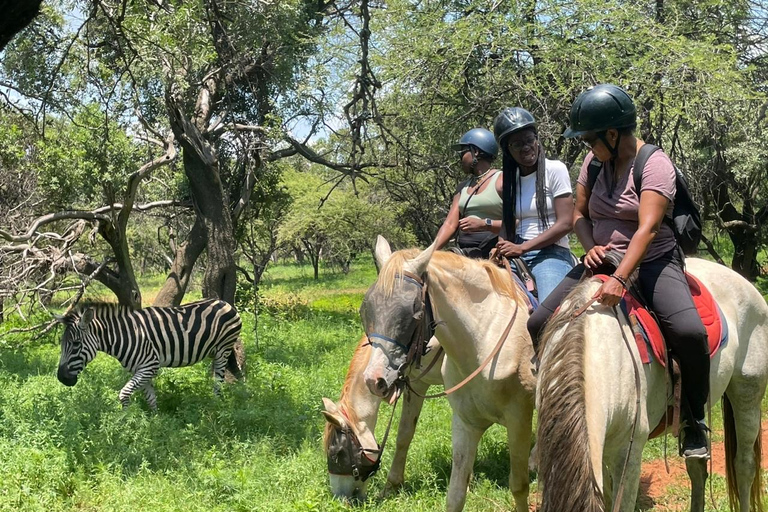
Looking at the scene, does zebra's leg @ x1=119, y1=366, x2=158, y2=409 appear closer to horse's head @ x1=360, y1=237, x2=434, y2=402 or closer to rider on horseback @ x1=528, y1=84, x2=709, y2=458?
horse's head @ x1=360, y1=237, x2=434, y2=402

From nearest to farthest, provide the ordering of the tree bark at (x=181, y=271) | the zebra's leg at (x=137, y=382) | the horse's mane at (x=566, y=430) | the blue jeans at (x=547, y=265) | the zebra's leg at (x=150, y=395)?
the horse's mane at (x=566, y=430) < the blue jeans at (x=547, y=265) < the zebra's leg at (x=137, y=382) < the zebra's leg at (x=150, y=395) < the tree bark at (x=181, y=271)

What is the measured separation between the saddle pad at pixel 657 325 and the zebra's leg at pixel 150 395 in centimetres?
539

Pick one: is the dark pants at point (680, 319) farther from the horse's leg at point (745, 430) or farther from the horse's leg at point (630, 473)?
the horse's leg at point (745, 430)

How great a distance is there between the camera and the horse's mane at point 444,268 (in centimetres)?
350

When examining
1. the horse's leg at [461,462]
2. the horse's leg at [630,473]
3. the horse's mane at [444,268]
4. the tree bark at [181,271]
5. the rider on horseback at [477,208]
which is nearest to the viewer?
the horse's leg at [630,473]

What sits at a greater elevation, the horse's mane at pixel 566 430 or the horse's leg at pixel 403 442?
the horse's mane at pixel 566 430

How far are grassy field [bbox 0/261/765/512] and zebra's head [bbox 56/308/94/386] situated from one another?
0.24 meters

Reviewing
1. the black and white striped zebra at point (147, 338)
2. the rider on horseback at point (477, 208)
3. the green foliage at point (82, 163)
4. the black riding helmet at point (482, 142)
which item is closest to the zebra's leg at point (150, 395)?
the black and white striped zebra at point (147, 338)

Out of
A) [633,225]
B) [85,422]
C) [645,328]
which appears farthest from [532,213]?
[85,422]

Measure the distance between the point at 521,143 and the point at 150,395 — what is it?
16.1 ft

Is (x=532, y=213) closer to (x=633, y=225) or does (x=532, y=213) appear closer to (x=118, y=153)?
(x=633, y=225)

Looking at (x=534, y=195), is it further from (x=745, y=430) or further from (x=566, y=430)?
(x=566, y=430)

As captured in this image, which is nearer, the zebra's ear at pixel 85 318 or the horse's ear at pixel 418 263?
the horse's ear at pixel 418 263

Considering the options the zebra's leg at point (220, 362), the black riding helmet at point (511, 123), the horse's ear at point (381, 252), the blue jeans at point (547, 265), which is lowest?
the zebra's leg at point (220, 362)
